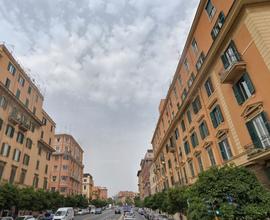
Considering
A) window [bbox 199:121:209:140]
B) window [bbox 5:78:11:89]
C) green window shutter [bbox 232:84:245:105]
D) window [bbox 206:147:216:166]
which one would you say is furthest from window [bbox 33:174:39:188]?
green window shutter [bbox 232:84:245:105]

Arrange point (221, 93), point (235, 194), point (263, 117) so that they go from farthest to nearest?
point (221, 93) < point (263, 117) < point (235, 194)

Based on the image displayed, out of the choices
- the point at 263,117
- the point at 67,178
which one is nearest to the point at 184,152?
the point at 263,117

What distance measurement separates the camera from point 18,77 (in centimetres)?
3516

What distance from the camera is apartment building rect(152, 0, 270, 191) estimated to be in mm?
13188

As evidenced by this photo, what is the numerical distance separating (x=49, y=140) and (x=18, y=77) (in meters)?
19.2

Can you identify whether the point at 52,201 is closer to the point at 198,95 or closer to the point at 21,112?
the point at 21,112

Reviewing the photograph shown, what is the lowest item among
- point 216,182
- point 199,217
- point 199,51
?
point 199,217

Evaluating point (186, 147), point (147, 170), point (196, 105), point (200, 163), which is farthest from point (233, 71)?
point (147, 170)

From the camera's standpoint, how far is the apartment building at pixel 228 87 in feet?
43.3

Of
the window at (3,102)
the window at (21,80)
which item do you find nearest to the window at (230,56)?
the window at (3,102)

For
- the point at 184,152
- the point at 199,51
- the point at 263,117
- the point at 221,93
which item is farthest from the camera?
the point at 184,152

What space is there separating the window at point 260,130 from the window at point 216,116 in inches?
157

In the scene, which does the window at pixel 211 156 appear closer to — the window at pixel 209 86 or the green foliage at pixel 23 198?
the window at pixel 209 86

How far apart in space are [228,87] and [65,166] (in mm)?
66105
